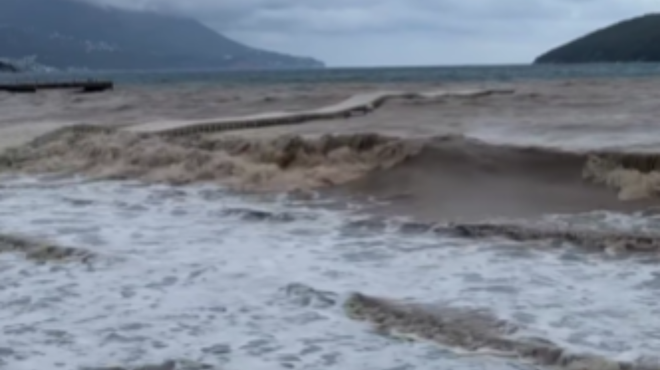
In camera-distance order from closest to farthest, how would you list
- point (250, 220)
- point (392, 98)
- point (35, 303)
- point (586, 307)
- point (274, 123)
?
1. point (586, 307)
2. point (35, 303)
3. point (250, 220)
4. point (274, 123)
5. point (392, 98)

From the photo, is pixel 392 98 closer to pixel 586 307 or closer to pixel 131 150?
pixel 131 150

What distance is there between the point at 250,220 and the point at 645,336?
4910mm

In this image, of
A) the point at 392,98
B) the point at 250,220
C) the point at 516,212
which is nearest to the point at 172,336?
the point at 250,220

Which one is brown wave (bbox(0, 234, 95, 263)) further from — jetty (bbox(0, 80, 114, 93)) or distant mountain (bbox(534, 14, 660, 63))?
distant mountain (bbox(534, 14, 660, 63))

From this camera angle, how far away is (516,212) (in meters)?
9.59

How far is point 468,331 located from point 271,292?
60.6 inches

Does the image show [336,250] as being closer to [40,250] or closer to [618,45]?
[40,250]

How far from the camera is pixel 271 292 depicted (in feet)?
21.1

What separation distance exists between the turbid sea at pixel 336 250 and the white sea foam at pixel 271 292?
0.07ft

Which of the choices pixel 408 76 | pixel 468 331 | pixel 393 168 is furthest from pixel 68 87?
pixel 468 331

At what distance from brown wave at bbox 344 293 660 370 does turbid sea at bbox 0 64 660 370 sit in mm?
15

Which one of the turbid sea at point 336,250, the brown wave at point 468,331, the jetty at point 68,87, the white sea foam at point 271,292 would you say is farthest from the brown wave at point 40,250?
the jetty at point 68,87

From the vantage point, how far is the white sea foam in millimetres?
5160

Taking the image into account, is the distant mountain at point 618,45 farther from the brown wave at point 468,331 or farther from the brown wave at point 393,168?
the brown wave at point 468,331
